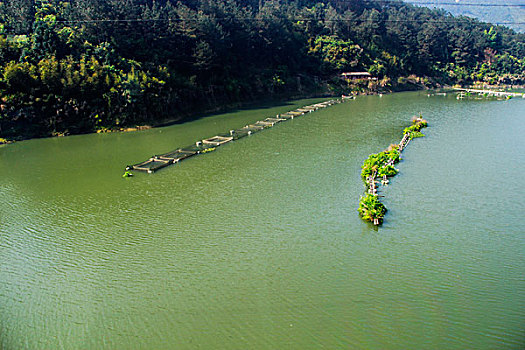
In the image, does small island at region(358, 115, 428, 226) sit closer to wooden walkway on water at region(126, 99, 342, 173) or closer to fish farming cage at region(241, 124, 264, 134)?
wooden walkway on water at region(126, 99, 342, 173)

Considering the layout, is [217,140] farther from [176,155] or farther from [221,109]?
[221,109]

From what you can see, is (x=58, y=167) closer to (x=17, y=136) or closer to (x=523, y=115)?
(x=17, y=136)

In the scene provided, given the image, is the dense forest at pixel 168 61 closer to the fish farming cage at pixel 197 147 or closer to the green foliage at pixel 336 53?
the green foliage at pixel 336 53

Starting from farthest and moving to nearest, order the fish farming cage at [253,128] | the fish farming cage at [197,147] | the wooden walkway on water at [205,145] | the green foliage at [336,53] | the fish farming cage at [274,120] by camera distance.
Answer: the green foliage at [336,53], the fish farming cage at [274,120], the fish farming cage at [253,128], the fish farming cage at [197,147], the wooden walkway on water at [205,145]

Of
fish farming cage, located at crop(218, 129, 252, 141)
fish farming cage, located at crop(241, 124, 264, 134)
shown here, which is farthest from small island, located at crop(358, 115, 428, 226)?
fish farming cage, located at crop(241, 124, 264, 134)

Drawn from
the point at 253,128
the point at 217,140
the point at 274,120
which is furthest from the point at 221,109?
the point at 217,140

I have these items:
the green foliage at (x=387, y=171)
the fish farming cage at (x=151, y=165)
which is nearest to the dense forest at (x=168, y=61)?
the fish farming cage at (x=151, y=165)

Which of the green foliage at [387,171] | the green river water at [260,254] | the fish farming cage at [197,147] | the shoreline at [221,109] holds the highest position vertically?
the shoreline at [221,109]
